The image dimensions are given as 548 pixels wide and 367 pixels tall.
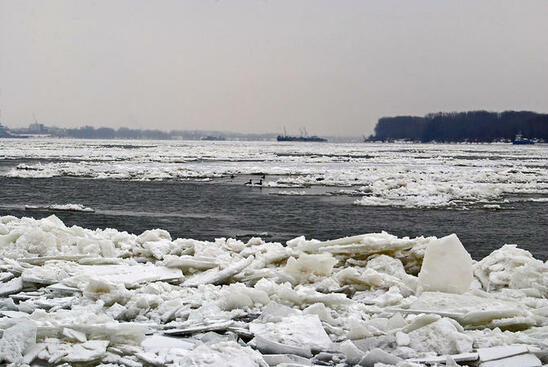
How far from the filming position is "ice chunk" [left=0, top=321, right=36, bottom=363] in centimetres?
343

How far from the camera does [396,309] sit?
4.50 meters

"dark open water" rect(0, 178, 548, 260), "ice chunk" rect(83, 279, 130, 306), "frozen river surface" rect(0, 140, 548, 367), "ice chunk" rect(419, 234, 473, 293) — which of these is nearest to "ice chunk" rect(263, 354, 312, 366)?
"frozen river surface" rect(0, 140, 548, 367)

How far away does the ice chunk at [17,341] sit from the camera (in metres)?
3.43

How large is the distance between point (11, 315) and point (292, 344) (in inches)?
83.9

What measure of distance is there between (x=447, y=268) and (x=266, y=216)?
7.56m

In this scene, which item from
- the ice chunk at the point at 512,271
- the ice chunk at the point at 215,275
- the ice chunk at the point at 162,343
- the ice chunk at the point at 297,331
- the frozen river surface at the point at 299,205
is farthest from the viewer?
the frozen river surface at the point at 299,205

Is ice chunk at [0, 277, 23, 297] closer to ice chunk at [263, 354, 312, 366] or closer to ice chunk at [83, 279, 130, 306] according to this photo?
ice chunk at [83, 279, 130, 306]

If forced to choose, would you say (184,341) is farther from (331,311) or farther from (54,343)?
(331,311)

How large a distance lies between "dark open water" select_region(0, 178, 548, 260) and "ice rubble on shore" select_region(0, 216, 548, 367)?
10.5 ft

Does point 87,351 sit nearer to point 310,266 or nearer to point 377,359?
point 377,359

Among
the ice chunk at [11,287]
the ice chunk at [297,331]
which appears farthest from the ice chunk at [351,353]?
the ice chunk at [11,287]

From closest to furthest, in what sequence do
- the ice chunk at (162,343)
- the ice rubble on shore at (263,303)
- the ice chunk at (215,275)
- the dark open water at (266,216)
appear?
1. the ice rubble on shore at (263,303)
2. the ice chunk at (162,343)
3. the ice chunk at (215,275)
4. the dark open water at (266,216)

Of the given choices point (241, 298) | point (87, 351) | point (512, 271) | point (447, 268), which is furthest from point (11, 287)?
point (512, 271)

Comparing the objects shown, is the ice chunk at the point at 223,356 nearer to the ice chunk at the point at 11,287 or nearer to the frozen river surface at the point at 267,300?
the frozen river surface at the point at 267,300
